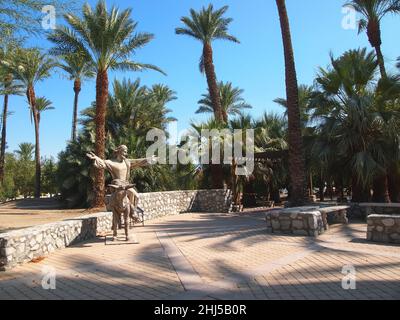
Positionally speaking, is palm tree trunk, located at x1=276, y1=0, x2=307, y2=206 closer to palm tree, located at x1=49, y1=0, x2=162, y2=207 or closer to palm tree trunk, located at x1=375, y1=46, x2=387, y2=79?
palm tree trunk, located at x1=375, y1=46, x2=387, y2=79

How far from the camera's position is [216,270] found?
6289 millimetres

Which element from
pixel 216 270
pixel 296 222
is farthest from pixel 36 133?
pixel 216 270

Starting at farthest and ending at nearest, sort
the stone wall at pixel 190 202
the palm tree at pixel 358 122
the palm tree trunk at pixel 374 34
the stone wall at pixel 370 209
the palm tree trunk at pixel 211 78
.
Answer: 1. the palm tree trunk at pixel 211 78
2. the palm tree trunk at pixel 374 34
3. the stone wall at pixel 190 202
4. the palm tree at pixel 358 122
5. the stone wall at pixel 370 209

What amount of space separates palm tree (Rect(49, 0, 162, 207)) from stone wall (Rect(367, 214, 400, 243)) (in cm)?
1310

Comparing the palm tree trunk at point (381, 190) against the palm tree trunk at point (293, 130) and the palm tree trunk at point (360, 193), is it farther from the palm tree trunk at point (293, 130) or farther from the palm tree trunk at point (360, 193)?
the palm tree trunk at point (293, 130)

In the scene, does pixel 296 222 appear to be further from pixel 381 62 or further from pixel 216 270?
pixel 381 62

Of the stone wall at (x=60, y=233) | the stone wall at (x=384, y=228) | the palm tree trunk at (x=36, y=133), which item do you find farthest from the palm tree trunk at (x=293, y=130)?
the palm tree trunk at (x=36, y=133)

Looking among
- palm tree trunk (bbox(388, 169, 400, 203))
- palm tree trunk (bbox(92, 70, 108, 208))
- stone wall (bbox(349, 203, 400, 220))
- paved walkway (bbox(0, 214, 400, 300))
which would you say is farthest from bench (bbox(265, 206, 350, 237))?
palm tree trunk (bbox(92, 70, 108, 208))

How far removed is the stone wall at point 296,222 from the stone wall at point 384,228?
133 cm

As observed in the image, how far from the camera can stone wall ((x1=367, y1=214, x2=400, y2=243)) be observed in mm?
8375

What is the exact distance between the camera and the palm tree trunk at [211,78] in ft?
82.7
